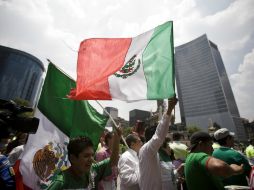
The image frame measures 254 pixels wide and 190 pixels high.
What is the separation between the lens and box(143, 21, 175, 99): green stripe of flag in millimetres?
3307

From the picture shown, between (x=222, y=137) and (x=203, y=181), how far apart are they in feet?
5.67

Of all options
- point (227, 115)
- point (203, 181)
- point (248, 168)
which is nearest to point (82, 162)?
point (203, 181)

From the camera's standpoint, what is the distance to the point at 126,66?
3951 millimetres

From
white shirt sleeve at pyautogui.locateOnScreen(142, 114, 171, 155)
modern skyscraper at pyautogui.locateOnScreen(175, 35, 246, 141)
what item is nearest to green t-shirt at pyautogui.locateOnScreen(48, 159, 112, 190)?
white shirt sleeve at pyautogui.locateOnScreen(142, 114, 171, 155)

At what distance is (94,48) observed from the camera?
4.31 m

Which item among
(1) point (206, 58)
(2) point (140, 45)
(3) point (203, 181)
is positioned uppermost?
(1) point (206, 58)

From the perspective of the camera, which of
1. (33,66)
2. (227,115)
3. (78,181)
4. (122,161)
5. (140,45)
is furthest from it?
(227,115)

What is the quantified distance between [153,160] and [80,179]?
1029mm

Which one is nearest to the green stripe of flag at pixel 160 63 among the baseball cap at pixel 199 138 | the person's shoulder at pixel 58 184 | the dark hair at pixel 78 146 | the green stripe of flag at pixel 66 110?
the baseball cap at pixel 199 138

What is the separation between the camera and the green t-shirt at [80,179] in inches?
77.8

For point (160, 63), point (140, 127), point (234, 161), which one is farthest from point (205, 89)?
point (160, 63)

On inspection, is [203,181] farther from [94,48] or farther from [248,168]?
[94,48]

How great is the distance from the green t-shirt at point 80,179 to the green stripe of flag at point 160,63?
1430 mm

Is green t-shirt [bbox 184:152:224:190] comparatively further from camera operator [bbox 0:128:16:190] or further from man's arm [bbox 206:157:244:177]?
Answer: camera operator [bbox 0:128:16:190]
